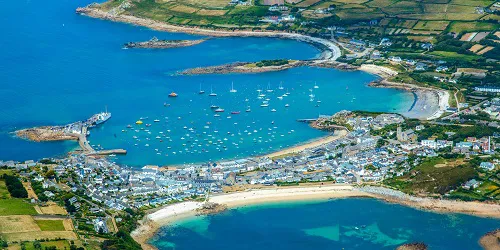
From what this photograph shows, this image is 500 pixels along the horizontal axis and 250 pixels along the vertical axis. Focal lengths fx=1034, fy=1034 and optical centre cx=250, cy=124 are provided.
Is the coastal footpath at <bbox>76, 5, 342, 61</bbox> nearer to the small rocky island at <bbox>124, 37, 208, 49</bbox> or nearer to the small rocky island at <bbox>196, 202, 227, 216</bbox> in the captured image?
the small rocky island at <bbox>124, 37, 208, 49</bbox>

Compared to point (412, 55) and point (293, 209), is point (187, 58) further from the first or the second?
point (293, 209)

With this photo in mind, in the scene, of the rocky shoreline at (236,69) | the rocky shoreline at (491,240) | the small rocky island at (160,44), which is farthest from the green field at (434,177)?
the small rocky island at (160,44)

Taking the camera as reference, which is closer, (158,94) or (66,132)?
(66,132)

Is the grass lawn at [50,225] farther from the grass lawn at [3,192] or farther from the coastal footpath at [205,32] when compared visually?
the coastal footpath at [205,32]

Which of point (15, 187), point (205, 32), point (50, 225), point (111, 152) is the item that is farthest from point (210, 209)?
point (205, 32)

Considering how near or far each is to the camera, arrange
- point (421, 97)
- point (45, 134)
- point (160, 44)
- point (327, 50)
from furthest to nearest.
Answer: point (160, 44), point (327, 50), point (421, 97), point (45, 134)

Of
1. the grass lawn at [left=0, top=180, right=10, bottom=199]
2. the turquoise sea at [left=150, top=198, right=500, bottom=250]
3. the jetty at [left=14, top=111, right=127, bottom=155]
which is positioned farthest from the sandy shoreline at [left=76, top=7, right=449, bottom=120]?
the grass lawn at [left=0, top=180, right=10, bottom=199]

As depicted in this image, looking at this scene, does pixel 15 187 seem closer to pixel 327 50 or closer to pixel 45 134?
pixel 45 134
